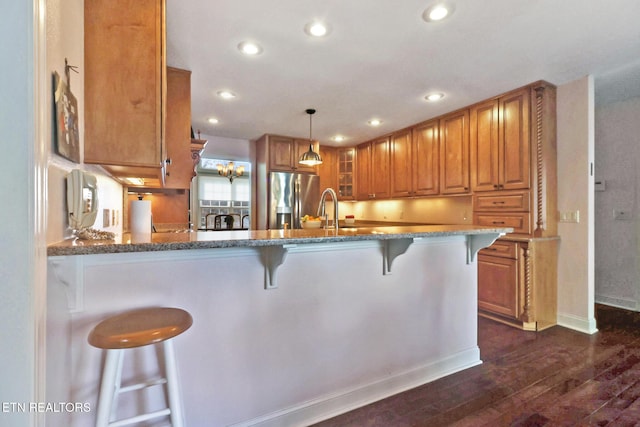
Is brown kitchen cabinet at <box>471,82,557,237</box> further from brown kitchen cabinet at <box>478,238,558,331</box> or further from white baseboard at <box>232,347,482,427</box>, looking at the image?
white baseboard at <box>232,347,482,427</box>

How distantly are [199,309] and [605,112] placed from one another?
500cm

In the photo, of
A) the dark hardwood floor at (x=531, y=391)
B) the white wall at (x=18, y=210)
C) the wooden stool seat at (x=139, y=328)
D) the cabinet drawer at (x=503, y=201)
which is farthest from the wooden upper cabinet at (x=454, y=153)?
the white wall at (x=18, y=210)

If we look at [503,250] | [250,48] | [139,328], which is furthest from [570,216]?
[139,328]

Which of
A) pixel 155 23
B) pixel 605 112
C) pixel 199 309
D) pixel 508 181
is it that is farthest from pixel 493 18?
pixel 605 112

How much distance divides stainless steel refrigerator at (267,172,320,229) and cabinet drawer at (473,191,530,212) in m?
2.60

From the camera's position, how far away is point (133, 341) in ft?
A: 3.22

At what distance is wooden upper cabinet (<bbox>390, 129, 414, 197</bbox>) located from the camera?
4508mm

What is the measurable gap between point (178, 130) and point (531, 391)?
3202mm

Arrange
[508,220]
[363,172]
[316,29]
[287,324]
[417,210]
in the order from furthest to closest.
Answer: [363,172], [417,210], [508,220], [316,29], [287,324]

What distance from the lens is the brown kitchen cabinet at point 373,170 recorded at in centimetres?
498

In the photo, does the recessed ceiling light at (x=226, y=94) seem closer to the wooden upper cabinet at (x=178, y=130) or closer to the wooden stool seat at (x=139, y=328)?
the wooden upper cabinet at (x=178, y=130)

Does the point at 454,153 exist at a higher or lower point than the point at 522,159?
higher

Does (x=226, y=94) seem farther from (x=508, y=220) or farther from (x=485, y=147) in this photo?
(x=508, y=220)

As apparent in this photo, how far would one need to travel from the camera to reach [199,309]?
1411 millimetres
